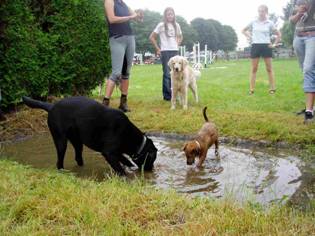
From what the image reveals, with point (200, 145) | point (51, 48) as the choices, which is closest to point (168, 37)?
point (51, 48)

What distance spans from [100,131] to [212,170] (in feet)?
4.17

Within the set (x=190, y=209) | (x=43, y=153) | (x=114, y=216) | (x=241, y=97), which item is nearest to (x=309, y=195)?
(x=190, y=209)

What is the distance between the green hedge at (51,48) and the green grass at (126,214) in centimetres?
373

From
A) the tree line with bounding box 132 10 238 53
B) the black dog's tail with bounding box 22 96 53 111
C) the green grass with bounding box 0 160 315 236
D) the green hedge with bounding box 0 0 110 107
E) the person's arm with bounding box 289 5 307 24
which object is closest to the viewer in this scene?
the green grass with bounding box 0 160 315 236

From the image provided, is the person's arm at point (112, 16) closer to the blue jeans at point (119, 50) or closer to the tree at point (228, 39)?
the blue jeans at point (119, 50)

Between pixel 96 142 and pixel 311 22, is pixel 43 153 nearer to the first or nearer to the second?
pixel 96 142

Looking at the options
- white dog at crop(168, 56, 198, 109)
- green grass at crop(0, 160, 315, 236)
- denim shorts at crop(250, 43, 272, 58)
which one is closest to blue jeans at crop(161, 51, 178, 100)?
white dog at crop(168, 56, 198, 109)

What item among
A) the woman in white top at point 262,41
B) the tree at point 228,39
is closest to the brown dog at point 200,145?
the woman in white top at point 262,41

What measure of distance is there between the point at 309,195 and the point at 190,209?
1142 millimetres

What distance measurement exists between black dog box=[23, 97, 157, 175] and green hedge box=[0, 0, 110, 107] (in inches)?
97.0

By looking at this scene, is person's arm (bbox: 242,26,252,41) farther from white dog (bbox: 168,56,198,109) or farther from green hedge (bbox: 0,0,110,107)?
green hedge (bbox: 0,0,110,107)

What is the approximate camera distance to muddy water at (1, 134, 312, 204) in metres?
3.77

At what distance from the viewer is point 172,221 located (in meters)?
2.85

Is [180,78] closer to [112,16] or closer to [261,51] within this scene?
[112,16]
